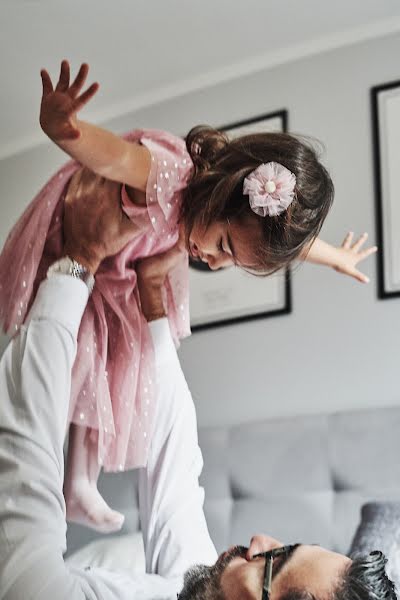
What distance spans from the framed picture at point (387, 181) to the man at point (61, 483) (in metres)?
0.44

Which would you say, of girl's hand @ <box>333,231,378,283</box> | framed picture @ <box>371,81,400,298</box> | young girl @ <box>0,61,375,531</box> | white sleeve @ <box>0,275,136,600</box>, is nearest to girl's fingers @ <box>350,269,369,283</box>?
girl's hand @ <box>333,231,378,283</box>

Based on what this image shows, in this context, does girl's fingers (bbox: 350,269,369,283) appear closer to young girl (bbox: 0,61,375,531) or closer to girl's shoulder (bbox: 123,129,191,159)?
young girl (bbox: 0,61,375,531)

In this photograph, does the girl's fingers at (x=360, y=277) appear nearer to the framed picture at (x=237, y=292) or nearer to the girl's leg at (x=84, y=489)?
the framed picture at (x=237, y=292)

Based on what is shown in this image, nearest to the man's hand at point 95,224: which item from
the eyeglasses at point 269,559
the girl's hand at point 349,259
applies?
the girl's hand at point 349,259

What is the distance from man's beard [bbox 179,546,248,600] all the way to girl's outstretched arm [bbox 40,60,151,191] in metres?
0.43

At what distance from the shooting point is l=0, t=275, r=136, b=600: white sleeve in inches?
28.7

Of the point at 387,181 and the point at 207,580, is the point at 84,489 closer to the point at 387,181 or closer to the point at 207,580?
the point at 207,580

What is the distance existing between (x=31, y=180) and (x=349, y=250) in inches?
23.0

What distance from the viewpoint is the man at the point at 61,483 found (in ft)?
2.41

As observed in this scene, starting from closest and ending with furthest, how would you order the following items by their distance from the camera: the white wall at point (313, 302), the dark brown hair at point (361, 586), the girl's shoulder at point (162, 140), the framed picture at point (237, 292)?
the dark brown hair at point (361, 586) → the girl's shoulder at point (162, 140) → the white wall at point (313, 302) → the framed picture at point (237, 292)

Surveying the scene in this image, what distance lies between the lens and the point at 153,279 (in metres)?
1.13

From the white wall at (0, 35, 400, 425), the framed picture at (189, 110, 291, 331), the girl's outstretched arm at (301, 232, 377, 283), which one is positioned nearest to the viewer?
the girl's outstretched arm at (301, 232, 377, 283)

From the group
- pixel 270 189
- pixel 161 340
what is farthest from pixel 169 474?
pixel 270 189

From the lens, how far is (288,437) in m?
1.25
